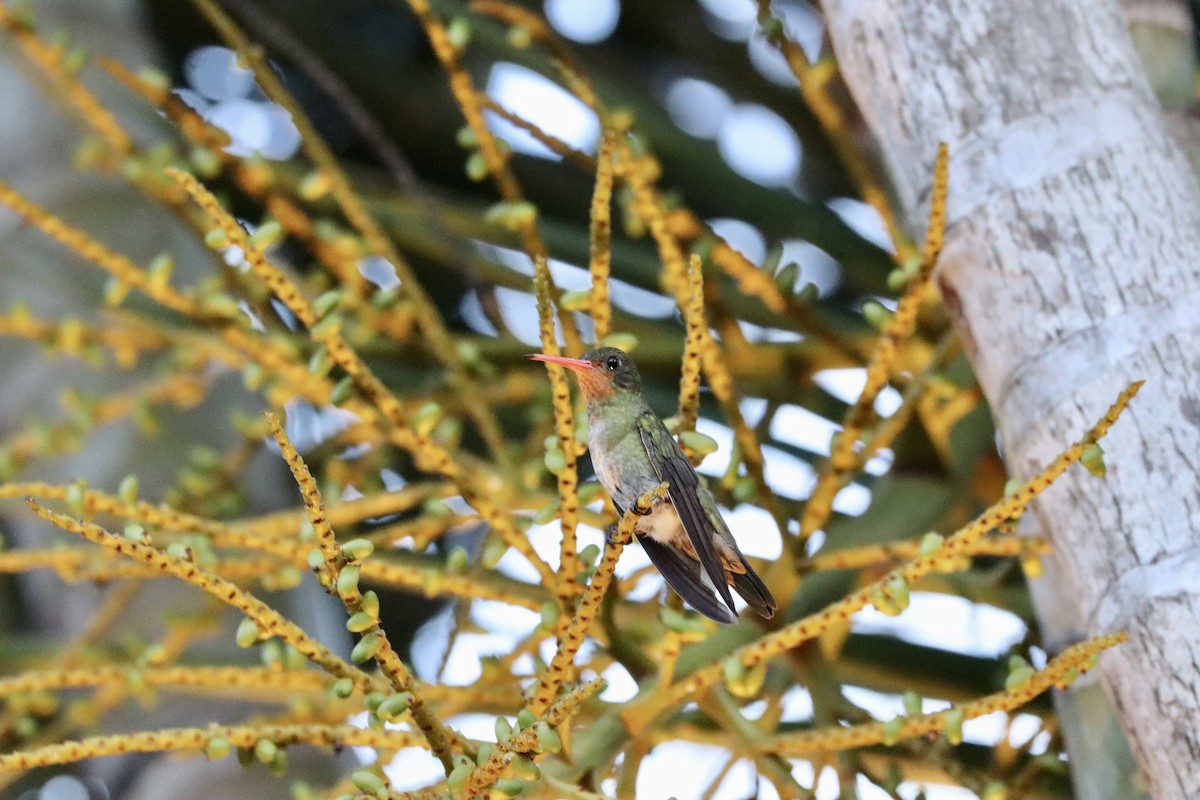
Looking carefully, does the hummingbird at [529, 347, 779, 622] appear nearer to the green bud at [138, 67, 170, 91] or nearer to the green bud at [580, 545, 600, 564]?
the green bud at [580, 545, 600, 564]

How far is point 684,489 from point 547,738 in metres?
0.20

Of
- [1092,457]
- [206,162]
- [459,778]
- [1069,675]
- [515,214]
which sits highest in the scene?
[206,162]

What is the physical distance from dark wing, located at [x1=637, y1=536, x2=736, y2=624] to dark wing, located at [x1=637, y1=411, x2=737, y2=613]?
0.01 meters

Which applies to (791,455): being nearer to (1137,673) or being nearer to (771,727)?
(771,727)

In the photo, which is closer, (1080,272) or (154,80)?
(1080,272)

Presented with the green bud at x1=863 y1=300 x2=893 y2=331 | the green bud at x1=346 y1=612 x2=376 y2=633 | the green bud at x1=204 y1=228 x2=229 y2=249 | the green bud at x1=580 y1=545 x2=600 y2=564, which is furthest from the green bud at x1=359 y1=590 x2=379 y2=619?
the green bud at x1=863 y1=300 x2=893 y2=331

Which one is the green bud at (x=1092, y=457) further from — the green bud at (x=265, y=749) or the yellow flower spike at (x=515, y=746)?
the green bud at (x=265, y=749)

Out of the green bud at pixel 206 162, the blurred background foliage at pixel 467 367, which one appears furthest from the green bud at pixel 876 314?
the green bud at pixel 206 162

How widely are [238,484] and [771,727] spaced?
69 centimetres

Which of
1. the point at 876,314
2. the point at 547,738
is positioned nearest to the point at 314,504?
the point at 547,738

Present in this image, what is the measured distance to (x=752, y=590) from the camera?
34.2 inches

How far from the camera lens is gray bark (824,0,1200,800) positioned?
855 mm

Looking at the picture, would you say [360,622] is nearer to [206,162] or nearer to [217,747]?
[217,747]

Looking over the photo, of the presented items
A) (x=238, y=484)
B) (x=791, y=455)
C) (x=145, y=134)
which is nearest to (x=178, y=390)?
(x=238, y=484)
